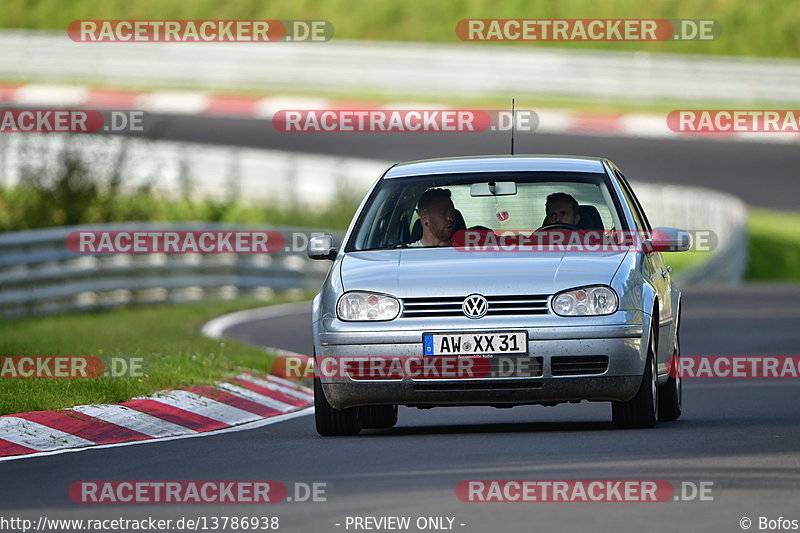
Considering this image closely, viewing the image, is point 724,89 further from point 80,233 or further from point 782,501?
point 782,501

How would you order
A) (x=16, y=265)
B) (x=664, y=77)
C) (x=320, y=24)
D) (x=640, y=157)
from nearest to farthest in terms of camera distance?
1. (x=16, y=265)
2. (x=640, y=157)
3. (x=664, y=77)
4. (x=320, y=24)

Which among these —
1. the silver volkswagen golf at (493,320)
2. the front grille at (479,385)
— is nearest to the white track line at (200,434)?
the silver volkswagen golf at (493,320)

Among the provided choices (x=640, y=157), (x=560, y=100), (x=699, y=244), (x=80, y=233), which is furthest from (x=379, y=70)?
(x=80, y=233)

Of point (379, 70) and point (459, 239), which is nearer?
point (459, 239)

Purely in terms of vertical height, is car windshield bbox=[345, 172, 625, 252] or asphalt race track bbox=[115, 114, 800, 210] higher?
asphalt race track bbox=[115, 114, 800, 210]

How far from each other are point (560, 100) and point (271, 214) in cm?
1347

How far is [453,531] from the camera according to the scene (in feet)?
24.3

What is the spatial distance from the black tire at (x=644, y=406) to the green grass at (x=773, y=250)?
22434 millimetres

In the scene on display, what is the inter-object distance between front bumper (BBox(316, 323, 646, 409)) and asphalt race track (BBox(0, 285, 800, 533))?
24 centimetres

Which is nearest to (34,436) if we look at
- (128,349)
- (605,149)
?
(128,349)

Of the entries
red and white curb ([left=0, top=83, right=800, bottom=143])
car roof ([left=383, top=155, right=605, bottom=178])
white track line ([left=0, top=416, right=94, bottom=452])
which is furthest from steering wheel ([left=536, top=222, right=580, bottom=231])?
red and white curb ([left=0, top=83, right=800, bottom=143])

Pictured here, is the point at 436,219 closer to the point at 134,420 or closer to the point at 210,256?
the point at 134,420

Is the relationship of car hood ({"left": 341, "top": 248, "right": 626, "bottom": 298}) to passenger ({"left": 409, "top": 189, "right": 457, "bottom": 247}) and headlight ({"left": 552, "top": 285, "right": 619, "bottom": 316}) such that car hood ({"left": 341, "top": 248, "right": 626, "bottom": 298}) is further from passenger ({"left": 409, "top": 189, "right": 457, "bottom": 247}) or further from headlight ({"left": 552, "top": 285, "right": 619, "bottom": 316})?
passenger ({"left": 409, "top": 189, "right": 457, "bottom": 247})

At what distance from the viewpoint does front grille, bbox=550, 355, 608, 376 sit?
10523mm
